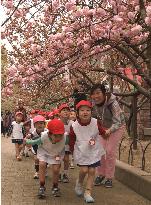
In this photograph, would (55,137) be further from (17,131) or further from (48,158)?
(17,131)

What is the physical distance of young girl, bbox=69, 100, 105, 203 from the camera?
660 centimetres

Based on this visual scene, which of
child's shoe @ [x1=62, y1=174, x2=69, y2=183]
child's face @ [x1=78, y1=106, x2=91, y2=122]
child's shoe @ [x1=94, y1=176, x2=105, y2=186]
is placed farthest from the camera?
A: child's shoe @ [x1=62, y1=174, x2=69, y2=183]

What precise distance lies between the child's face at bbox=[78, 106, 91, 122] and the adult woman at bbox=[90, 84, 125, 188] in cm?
68

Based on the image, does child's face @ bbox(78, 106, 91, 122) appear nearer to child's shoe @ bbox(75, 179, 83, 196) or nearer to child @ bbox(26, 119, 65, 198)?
child @ bbox(26, 119, 65, 198)

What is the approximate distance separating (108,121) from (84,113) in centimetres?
117

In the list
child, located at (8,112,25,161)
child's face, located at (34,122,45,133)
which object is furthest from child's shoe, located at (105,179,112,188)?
child, located at (8,112,25,161)

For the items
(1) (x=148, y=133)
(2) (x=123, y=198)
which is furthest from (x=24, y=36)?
(1) (x=148, y=133)

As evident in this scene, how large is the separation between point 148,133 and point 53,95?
143 inches

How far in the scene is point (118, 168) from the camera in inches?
341

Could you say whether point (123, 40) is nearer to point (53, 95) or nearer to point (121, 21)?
point (121, 21)

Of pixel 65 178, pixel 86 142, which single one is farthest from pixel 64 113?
pixel 86 142

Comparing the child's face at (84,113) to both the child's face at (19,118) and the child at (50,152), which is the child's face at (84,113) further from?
the child's face at (19,118)

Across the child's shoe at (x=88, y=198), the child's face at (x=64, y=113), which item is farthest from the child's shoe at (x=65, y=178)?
the child's shoe at (x=88, y=198)

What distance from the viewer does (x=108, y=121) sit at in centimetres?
768
